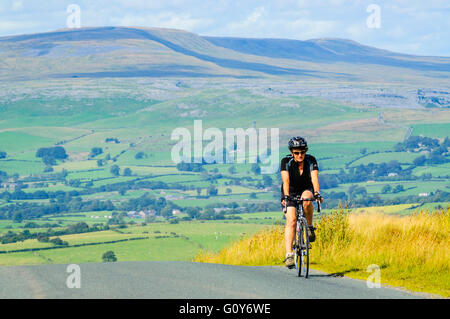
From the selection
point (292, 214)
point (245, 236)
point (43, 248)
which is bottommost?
point (43, 248)

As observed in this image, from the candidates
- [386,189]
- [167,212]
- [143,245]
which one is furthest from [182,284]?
[386,189]

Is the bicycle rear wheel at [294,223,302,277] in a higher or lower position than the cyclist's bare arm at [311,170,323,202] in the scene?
lower

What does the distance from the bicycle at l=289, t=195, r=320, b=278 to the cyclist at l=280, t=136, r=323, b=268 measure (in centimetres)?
8

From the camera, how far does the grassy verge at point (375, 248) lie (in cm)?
1141

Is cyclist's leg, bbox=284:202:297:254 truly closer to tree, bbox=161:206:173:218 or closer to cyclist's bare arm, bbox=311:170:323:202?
cyclist's bare arm, bbox=311:170:323:202

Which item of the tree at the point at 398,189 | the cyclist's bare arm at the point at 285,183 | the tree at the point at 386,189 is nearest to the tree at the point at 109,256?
the cyclist's bare arm at the point at 285,183

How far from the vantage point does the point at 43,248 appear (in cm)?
8762

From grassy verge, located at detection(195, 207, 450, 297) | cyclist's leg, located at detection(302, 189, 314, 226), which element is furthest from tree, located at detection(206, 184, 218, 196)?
cyclist's leg, located at detection(302, 189, 314, 226)

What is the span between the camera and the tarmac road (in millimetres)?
9320

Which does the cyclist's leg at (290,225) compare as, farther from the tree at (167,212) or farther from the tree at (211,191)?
the tree at (211,191)

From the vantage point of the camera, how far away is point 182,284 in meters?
10.2
